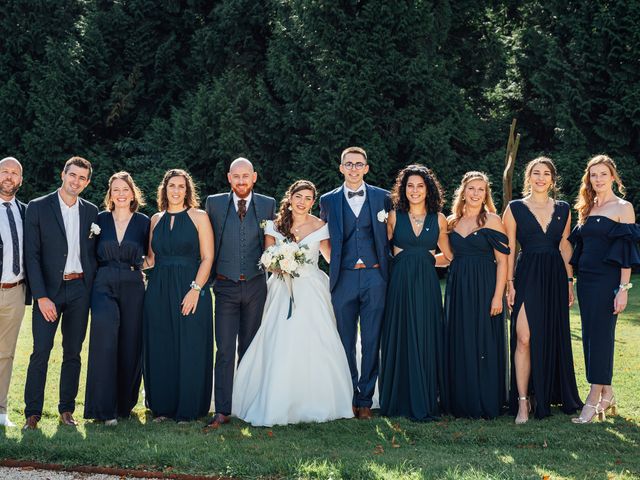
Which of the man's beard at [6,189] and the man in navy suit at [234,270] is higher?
the man's beard at [6,189]

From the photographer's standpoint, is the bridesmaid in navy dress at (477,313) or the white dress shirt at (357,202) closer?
the bridesmaid in navy dress at (477,313)

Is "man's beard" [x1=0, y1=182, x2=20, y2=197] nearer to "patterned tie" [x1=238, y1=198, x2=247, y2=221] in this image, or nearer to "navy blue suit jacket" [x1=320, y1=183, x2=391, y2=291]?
"patterned tie" [x1=238, y1=198, x2=247, y2=221]

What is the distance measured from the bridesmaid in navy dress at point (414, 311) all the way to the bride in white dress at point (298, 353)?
0.44m

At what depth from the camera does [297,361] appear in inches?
275

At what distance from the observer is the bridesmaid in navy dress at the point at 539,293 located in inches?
274

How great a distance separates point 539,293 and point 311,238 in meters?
2.04

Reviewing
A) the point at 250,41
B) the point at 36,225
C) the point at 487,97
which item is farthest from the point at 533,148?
the point at 36,225

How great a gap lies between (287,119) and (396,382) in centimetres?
1590

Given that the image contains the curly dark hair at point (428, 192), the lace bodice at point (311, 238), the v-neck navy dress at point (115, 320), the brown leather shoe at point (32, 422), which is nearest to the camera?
the brown leather shoe at point (32, 422)

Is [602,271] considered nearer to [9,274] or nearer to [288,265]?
[288,265]

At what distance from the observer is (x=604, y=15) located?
821 inches

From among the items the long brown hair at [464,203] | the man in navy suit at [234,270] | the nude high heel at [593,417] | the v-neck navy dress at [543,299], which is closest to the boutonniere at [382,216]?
the long brown hair at [464,203]

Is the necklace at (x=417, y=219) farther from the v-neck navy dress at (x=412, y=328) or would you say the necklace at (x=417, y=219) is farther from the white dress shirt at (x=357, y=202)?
the white dress shirt at (x=357, y=202)

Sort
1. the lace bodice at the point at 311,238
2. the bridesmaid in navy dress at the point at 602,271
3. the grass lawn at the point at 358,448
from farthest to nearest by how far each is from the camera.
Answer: the lace bodice at the point at 311,238 → the bridesmaid in navy dress at the point at 602,271 → the grass lawn at the point at 358,448
